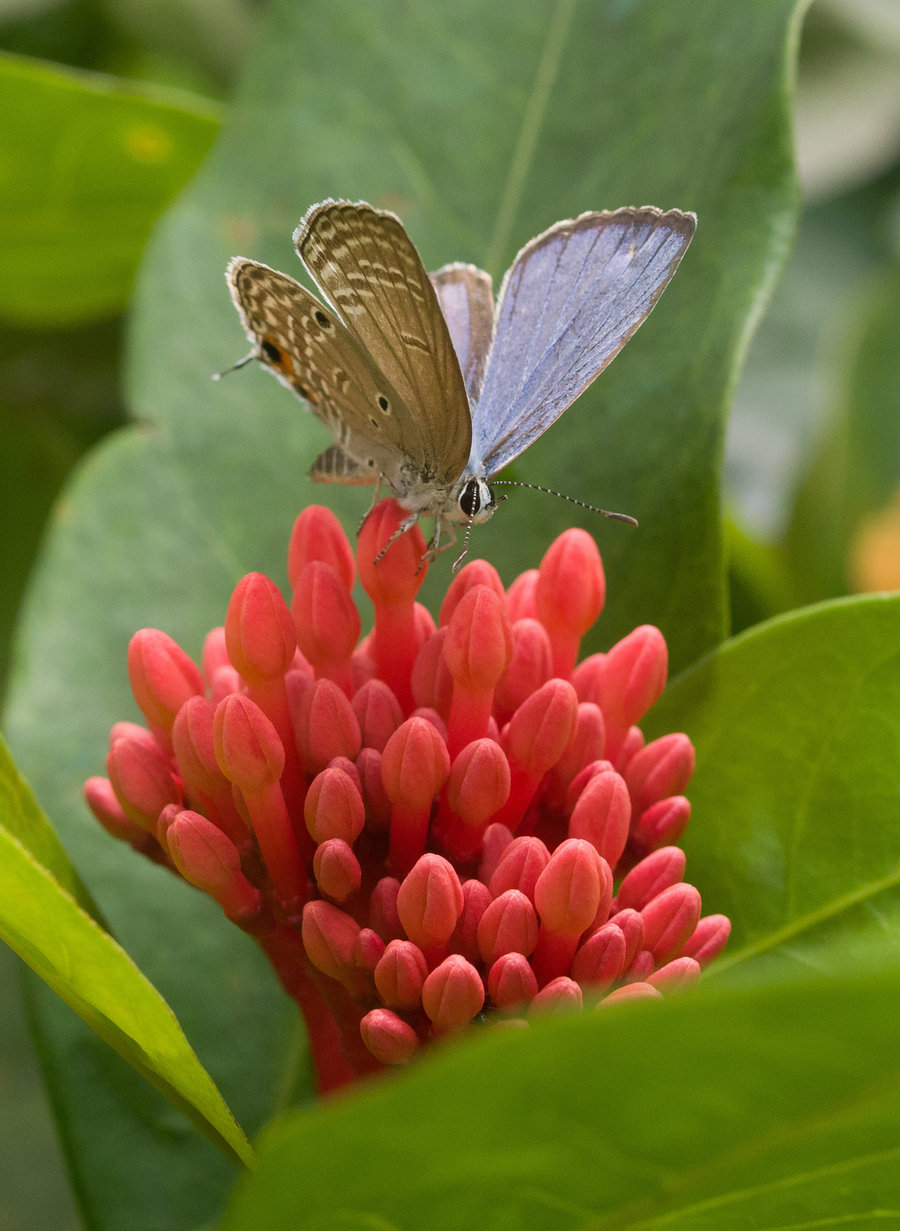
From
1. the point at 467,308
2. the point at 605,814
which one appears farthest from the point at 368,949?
the point at 467,308

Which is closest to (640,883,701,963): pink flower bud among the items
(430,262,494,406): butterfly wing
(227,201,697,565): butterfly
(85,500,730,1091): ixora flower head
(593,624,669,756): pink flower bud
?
(85,500,730,1091): ixora flower head

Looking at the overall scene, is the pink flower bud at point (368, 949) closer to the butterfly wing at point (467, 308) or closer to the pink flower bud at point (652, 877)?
the pink flower bud at point (652, 877)

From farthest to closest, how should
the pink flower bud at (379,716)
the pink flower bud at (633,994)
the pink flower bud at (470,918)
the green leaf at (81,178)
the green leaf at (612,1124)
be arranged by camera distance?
the green leaf at (81,178)
the pink flower bud at (379,716)
the pink flower bud at (470,918)
the pink flower bud at (633,994)
the green leaf at (612,1124)

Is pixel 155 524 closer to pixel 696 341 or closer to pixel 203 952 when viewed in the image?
pixel 203 952

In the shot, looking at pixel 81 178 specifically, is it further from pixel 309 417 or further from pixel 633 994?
pixel 633 994

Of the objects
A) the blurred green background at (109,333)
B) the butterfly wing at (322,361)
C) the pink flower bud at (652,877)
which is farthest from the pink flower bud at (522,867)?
the blurred green background at (109,333)
